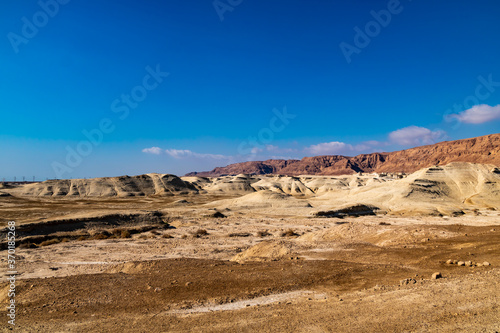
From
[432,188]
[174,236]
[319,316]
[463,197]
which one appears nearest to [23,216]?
[174,236]

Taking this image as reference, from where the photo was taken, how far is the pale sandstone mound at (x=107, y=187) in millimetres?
101875

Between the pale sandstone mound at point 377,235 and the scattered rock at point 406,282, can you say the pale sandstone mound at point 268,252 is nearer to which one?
the pale sandstone mound at point 377,235

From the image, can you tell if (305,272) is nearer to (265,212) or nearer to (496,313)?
(496,313)

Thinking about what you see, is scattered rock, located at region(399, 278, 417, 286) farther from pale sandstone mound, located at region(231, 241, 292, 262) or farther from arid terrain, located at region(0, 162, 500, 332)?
pale sandstone mound, located at region(231, 241, 292, 262)

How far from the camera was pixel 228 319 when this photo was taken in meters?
9.38

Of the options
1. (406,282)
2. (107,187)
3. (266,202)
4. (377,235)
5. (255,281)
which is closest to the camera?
(406,282)

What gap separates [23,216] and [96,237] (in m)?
20.5

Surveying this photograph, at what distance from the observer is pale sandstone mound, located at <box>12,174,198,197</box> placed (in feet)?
334

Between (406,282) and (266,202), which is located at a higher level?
(266,202)

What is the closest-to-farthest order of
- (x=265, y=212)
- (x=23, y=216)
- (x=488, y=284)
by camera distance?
(x=488, y=284) → (x=23, y=216) → (x=265, y=212)

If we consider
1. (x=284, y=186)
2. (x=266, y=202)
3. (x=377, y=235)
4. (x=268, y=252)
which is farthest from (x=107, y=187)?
(x=377, y=235)

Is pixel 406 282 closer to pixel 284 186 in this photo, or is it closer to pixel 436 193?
pixel 436 193

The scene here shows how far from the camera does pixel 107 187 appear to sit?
352ft

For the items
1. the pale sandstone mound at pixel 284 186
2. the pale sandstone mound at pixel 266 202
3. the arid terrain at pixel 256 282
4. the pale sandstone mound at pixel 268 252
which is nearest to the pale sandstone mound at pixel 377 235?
the arid terrain at pixel 256 282
